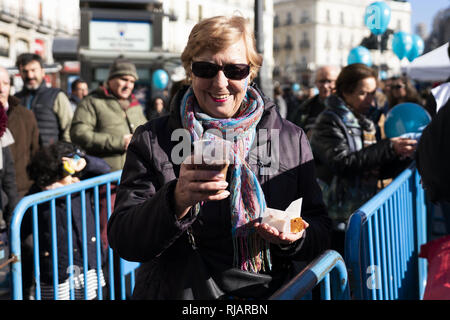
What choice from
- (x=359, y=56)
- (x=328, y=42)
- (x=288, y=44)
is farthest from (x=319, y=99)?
(x=288, y=44)

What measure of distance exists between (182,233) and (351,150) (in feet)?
7.11

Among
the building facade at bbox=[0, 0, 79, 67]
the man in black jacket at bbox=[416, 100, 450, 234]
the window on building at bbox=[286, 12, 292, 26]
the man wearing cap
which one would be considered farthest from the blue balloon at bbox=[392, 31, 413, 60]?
the window on building at bbox=[286, 12, 292, 26]

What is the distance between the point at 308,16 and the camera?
83812 millimetres

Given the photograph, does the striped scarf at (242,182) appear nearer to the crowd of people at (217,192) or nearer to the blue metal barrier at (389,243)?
the crowd of people at (217,192)

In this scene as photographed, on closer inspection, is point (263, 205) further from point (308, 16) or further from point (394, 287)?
point (308, 16)

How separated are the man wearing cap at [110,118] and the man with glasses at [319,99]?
178 centimetres

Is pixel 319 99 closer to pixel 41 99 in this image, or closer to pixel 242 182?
pixel 41 99

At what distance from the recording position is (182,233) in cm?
194

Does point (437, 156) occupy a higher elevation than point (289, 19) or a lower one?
Result: lower

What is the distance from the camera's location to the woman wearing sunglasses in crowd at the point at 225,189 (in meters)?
1.93

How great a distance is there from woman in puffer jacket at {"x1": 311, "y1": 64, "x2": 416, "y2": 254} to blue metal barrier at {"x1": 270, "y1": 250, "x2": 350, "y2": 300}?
1923 mm

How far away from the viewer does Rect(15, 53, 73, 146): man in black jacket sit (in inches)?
229

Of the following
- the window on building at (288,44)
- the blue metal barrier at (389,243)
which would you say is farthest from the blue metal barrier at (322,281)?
the window on building at (288,44)

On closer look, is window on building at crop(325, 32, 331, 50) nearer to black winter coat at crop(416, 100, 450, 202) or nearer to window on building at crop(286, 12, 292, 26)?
window on building at crop(286, 12, 292, 26)
